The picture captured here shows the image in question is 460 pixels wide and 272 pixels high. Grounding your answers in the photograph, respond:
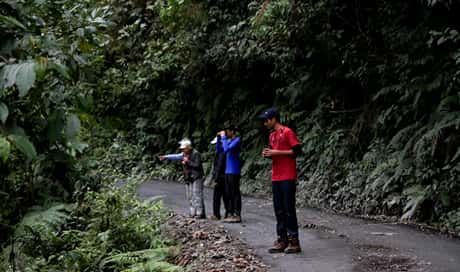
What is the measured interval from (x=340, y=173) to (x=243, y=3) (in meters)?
6.75

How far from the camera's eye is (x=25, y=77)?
8.89 ft

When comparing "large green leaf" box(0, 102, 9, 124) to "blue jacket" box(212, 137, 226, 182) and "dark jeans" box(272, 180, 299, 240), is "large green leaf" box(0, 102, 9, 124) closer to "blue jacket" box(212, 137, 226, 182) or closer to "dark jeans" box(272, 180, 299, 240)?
"dark jeans" box(272, 180, 299, 240)

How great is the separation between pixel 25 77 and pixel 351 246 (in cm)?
763

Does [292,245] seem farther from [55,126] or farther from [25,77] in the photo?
[25,77]

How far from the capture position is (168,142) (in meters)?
27.3

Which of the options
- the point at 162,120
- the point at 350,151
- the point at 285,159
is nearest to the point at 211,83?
the point at 162,120

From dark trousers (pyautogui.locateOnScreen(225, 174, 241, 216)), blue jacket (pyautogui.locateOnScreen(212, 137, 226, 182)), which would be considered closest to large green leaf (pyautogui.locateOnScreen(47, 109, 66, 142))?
dark trousers (pyautogui.locateOnScreen(225, 174, 241, 216))

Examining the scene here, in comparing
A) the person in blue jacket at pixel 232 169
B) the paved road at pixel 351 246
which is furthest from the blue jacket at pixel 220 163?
the paved road at pixel 351 246

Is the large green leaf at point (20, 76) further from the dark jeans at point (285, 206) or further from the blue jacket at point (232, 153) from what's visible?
the blue jacket at point (232, 153)

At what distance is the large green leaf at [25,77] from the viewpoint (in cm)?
267

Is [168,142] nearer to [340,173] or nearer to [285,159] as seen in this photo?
[340,173]

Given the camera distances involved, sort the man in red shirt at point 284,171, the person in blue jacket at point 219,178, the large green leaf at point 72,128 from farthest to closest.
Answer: the person in blue jacket at point 219,178 → the man in red shirt at point 284,171 → the large green leaf at point 72,128

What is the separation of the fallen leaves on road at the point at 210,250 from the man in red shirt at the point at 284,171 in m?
0.64

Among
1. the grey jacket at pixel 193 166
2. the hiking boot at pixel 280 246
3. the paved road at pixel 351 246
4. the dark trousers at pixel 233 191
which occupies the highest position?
the grey jacket at pixel 193 166
